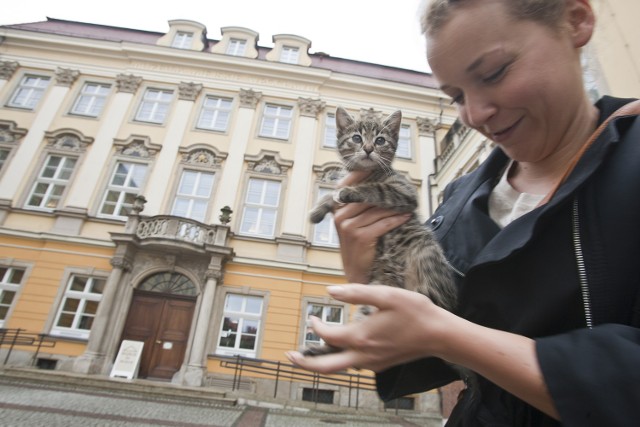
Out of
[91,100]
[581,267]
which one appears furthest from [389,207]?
[91,100]

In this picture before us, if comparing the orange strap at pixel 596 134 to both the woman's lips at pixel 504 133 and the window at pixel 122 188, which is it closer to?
the woman's lips at pixel 504 133

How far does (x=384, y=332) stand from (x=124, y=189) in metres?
15.5

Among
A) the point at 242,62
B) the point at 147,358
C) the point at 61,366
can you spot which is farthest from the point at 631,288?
the point at 242,62

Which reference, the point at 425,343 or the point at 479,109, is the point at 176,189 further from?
the point at 425,343

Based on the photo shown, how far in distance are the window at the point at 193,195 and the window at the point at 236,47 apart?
8.02m

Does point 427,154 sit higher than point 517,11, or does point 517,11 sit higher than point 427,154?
point 427,154

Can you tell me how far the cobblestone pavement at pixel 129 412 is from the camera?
5.72 meters

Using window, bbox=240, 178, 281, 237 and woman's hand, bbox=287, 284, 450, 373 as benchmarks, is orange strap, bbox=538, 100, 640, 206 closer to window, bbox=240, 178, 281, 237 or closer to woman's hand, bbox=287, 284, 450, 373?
woman's hand, bbox=287, 284, 450, 373

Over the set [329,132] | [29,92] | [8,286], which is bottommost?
[8,286]

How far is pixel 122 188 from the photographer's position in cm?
1380

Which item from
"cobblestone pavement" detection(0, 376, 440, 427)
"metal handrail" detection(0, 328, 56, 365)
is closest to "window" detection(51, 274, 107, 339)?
"metal handrail" detection(0, 328, 56, 365)

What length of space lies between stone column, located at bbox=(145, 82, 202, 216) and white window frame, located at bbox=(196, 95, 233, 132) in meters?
0.58

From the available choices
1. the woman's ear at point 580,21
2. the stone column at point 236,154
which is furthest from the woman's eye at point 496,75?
the stone column at point 236,154

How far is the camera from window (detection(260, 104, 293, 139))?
1577 centimetres
